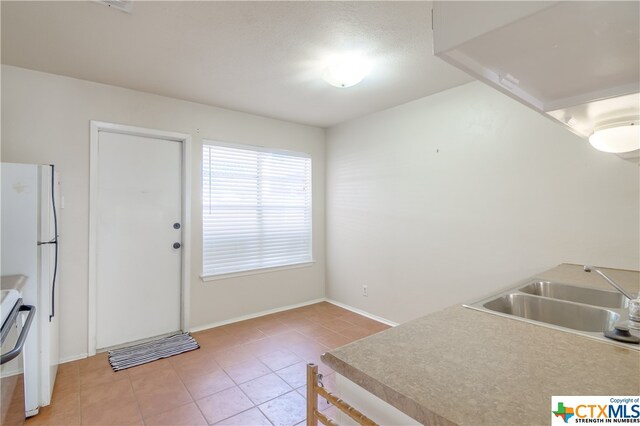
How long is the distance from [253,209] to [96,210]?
159 centimetres

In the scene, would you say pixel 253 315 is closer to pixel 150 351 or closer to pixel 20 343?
pixel 150 351

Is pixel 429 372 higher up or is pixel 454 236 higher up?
pixel 454 236

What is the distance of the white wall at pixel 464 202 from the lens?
2.17 meters

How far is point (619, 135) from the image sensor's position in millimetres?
1028

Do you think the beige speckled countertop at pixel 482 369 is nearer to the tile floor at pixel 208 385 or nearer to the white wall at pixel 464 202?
the tile floor at pixel 208 385

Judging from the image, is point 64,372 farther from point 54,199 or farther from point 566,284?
point 566,284

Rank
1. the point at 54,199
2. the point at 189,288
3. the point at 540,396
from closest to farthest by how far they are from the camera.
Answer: the point at 540,396
the point at 54,199
the point at 189,288

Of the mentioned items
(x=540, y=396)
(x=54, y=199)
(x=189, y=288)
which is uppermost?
(x=54, y=199)

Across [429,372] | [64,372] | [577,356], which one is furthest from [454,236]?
[64,372]

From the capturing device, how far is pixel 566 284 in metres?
1.70

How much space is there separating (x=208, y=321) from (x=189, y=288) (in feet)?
1.51

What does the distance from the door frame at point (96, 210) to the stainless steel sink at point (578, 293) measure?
3.06 meters

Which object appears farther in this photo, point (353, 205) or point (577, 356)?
point (353, 205)

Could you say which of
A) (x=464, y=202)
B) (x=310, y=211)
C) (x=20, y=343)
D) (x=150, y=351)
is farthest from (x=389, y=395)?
(x=310, y=211)
